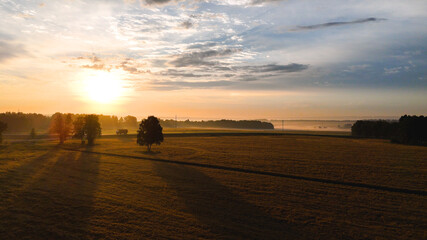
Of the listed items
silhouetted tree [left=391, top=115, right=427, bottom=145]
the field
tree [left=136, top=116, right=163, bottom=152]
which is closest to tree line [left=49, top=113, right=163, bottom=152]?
tree [left=136, top=116, right=163, bottom=152]

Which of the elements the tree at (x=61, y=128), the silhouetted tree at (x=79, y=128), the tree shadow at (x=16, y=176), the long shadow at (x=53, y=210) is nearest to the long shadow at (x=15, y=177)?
the tree shadow at (x=16, y=176)

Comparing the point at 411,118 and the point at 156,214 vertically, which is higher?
the point at 411,118

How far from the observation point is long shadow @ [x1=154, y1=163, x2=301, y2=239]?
16672 mm

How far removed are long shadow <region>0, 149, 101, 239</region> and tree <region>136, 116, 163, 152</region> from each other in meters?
29.3

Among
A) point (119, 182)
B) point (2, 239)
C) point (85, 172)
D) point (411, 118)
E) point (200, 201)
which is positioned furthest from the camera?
point (411, 118)

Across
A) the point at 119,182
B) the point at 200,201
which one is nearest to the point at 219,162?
the point at 119,182

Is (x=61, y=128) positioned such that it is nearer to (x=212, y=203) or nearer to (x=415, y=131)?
(x=212, y=203)

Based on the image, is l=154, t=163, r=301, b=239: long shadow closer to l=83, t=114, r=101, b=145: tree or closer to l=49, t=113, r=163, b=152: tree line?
l=49, t=113, r=163, b=152: tree line

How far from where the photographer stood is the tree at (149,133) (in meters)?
62.4

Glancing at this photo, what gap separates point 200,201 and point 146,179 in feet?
36.7

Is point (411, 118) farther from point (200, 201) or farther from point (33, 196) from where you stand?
point (33, 196)

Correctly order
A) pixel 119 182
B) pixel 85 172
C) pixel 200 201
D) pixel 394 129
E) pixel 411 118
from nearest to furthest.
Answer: pixel 200 201, pixel 119 182, pixel 85 172, pixel 411 118, pixel 394 129

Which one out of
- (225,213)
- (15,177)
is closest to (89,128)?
(15,177)

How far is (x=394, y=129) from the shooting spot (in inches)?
4183
